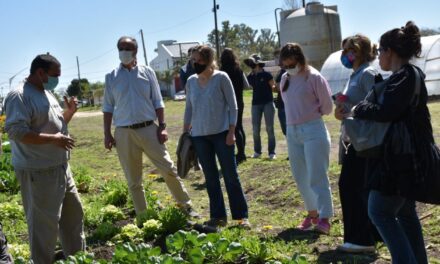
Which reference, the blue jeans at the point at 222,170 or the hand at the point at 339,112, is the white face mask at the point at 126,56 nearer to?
the blue jeans at the point at 222,170

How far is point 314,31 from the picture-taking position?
39844 mm

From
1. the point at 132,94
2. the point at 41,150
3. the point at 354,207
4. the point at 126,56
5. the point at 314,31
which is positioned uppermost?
the point at 314,31

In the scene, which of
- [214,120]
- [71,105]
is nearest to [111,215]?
[214,120]

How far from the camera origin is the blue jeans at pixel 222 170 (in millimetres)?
6175

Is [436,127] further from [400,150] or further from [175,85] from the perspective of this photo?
[175,85]

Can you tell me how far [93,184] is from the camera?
9.70 meters

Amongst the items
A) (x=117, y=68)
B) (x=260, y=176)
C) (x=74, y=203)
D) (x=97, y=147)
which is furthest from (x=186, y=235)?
(x=97, y=147)

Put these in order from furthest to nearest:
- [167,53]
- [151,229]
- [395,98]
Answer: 1. [167,53]
2. [151,229]
3. [395,98]

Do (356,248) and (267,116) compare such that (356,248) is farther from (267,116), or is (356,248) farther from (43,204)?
(267,116)

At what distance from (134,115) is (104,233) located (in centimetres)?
125

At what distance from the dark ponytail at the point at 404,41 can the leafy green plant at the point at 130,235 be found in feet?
10.6

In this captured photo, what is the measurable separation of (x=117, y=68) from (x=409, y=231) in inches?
144

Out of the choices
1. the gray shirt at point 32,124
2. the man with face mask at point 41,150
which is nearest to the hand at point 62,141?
the man with face mask at point 41,150

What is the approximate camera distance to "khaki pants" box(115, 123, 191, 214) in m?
6.42
